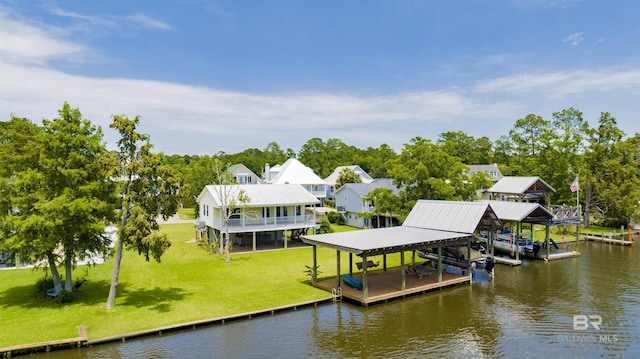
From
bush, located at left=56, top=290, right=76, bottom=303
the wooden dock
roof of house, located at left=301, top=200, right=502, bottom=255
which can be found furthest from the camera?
the wooden dock

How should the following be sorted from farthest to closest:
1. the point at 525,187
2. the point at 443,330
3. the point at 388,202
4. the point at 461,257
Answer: the point at 525,187 → the point at 388,202 → the point at 461,257 → the point at 443,330

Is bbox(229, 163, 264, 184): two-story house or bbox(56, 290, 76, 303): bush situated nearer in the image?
bbox(56, 290, 76, 303): bush

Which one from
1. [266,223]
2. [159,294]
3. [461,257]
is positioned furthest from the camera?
[266,223]

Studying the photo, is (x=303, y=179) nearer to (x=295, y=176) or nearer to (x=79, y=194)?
(x=295, y=176)

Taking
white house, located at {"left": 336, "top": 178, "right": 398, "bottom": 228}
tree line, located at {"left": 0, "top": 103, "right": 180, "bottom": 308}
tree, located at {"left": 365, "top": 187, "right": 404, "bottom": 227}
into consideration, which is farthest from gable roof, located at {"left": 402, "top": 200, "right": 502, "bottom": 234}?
tree line, located at {"left": 0, "top": 103, "right": 180, "bottom": 308}

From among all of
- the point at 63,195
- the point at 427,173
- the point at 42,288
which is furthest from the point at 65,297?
the point at 427,173

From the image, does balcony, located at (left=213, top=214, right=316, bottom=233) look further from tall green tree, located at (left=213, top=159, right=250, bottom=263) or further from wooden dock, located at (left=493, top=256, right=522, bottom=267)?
wooden dock, located at (left=493, top=256, right=522, bottom=267)

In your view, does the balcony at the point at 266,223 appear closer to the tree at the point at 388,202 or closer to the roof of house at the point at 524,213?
the tree at the point at 388,202

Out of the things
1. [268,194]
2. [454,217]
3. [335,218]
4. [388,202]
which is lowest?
[335,218]

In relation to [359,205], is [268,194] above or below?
above
